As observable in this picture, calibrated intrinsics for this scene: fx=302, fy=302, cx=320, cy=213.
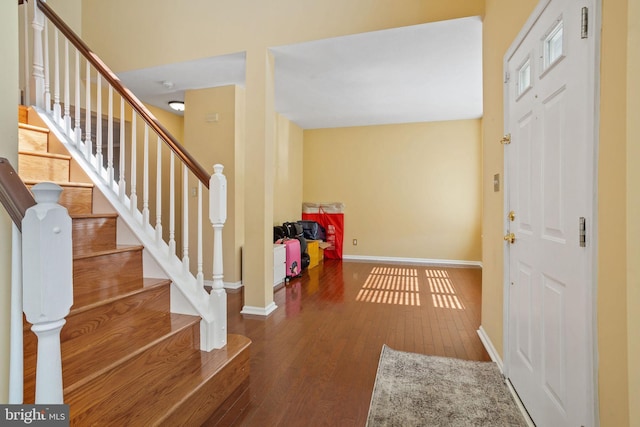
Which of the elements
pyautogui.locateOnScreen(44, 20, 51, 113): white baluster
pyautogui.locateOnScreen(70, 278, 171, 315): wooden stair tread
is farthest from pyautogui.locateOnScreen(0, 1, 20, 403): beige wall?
pyautogui.locateOnScreen(44, 20, 51, 113): white baluster

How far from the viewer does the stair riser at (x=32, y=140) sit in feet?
7.17

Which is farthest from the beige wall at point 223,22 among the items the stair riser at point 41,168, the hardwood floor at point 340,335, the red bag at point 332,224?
the red bag at point 332,224

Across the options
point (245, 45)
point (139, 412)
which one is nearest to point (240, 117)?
point (245, 45)

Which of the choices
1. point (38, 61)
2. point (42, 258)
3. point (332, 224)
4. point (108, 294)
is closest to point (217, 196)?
point (108, 294)

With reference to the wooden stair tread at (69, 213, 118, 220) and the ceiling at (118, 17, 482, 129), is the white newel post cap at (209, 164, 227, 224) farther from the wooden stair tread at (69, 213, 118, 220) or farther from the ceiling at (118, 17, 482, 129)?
the ceiling at (118, 17, 482, 129)

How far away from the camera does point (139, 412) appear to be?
1.36 metres

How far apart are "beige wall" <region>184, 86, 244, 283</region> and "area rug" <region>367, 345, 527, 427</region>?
8.56 ft

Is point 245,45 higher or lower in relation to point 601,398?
higher

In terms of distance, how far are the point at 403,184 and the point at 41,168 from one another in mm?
5294

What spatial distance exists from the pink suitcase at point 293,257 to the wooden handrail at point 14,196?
3646 mm

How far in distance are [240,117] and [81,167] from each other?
2208mm

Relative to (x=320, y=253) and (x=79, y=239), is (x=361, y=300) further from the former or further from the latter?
(x=79, y=239)

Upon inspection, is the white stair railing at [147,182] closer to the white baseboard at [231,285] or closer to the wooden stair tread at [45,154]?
the wooden stair tread at [45,154]

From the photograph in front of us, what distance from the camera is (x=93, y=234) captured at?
80.6 inches
